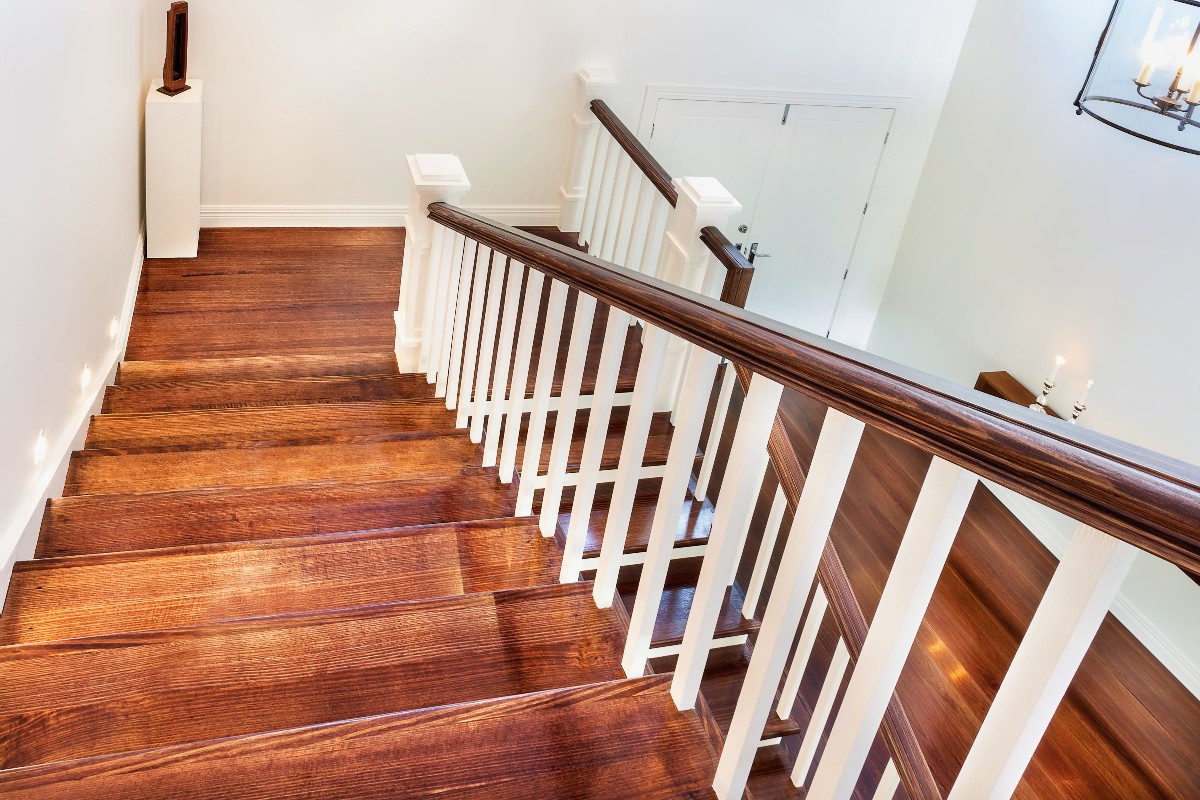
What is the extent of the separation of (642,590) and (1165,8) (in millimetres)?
3169

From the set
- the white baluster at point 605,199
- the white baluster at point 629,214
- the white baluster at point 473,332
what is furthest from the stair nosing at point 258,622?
the white baluster at point 605,199

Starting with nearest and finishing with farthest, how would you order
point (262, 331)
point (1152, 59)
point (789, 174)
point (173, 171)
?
point (1152, 59), point (262, 331), point (173, 171), point (789, 174)

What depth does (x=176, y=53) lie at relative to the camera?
4.52 metres

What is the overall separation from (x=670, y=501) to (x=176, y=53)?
153 inches

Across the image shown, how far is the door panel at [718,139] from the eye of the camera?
5801 mm

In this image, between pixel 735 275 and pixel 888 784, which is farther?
pixel 735 275

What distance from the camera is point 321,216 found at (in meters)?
5.40

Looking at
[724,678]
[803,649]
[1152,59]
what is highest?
[1152,59]

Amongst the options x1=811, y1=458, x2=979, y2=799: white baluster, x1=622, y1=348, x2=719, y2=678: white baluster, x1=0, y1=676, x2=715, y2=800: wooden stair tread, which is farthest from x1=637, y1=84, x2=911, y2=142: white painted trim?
x1=811, y1=458, x2=979, y2=799: white baluster

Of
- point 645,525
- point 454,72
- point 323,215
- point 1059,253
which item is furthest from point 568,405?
point 1059,253

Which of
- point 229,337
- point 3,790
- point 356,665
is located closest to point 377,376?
point 229,337

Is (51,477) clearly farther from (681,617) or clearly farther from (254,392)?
(681,617)

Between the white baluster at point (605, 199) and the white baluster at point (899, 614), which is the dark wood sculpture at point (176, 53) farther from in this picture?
the white baluster at point (899, 614)

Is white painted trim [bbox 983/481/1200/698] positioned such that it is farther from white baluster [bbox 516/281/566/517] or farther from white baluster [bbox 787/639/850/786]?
white baluster [bbox 516/281/566/517]
